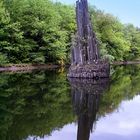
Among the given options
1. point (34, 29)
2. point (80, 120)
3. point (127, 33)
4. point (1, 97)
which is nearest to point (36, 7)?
point (34, 29)

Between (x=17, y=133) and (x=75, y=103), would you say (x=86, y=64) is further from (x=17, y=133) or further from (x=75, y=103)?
(x=17, y=133)

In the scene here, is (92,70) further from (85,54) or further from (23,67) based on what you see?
(23,67)

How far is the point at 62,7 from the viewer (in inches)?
3401

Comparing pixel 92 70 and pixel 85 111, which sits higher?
pixel 92 70

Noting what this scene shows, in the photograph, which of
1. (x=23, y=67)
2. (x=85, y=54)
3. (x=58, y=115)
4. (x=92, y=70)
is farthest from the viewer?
(x=23, y=67)

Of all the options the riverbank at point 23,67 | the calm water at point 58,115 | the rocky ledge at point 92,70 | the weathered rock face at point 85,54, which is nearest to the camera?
the calm water at point 58,115

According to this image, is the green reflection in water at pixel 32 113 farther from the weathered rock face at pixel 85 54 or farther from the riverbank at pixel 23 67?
the riverbank at pixel 23 67

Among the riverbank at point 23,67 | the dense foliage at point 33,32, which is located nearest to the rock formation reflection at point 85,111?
the riverbank at point 23,67

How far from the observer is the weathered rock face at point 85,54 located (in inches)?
1666

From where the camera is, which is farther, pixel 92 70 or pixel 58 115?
pixel 92 70

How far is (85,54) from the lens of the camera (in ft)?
155

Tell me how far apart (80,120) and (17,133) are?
360 cm

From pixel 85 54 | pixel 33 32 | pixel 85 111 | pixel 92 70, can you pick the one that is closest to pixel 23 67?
pixel 33 32

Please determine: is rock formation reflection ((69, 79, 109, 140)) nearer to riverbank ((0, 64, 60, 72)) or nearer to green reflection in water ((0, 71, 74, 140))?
green reflection in water ((0, 71, 74, 140))
